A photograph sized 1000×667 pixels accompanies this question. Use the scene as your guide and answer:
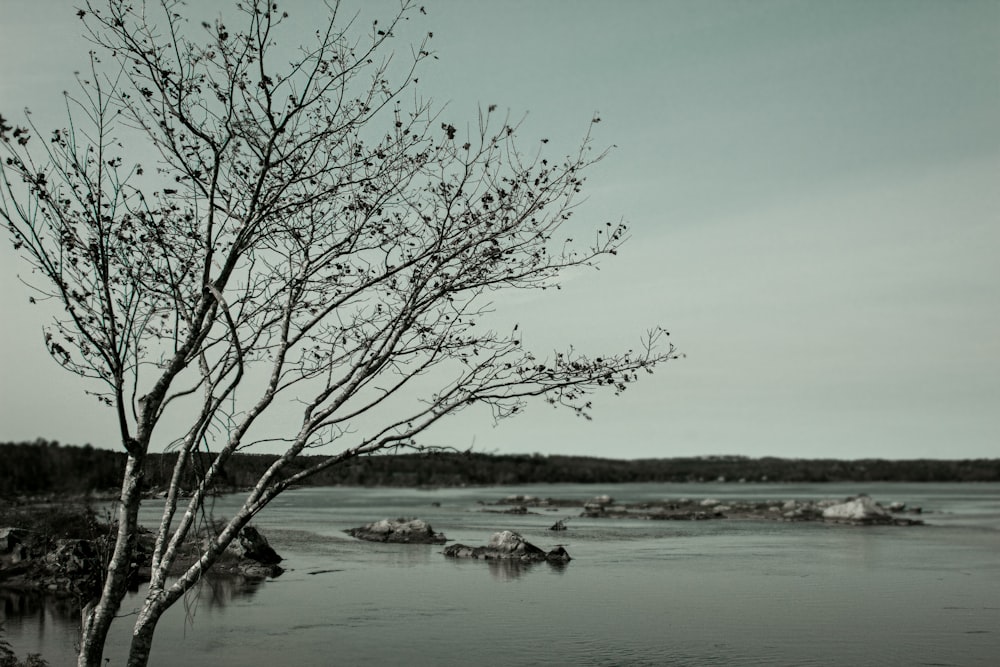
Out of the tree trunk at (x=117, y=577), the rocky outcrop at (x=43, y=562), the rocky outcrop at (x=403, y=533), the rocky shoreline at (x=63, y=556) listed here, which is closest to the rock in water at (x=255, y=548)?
the rocky shoreline at (x=63, y=556)

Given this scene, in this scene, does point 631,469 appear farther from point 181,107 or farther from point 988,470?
point 181,107

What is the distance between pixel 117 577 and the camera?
10430mm

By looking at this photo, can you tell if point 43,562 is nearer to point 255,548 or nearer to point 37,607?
point 37,607

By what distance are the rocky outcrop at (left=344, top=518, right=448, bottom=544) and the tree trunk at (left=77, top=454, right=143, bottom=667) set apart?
31.2 m

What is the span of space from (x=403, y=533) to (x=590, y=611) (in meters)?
20.1

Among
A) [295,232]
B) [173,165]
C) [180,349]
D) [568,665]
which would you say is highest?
[173,165]

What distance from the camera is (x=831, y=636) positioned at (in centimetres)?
2081

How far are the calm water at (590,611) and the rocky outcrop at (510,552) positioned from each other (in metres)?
0.83

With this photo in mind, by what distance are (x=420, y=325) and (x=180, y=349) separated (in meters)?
2.67

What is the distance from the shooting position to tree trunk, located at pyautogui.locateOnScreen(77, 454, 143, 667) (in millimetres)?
10305

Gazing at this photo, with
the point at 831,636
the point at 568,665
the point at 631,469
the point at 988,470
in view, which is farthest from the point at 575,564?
the point at 988,470

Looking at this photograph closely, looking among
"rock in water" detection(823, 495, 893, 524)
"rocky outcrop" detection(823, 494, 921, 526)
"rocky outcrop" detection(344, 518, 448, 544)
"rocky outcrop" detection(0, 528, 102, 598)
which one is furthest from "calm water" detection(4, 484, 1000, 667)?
"rock in water" detection(823, 495, 893, 524)

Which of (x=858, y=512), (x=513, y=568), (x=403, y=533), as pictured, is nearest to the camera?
(x=513, y=568)

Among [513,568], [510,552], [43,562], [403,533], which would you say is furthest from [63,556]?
[403,533]
